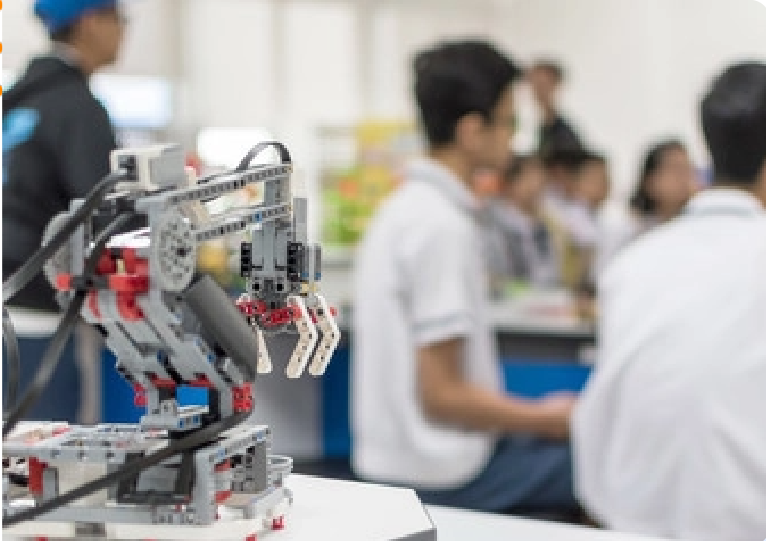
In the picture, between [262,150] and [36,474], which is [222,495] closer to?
[36,474]

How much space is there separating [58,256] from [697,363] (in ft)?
4.12

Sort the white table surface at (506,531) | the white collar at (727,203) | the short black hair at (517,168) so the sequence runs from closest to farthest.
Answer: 1. the white table surface at (506,531)
2. the white collar at (727,203)
3. the short black hair at (517,168)

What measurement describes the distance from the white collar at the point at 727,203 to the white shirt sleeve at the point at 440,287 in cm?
48

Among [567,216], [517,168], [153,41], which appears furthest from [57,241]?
[153,41]

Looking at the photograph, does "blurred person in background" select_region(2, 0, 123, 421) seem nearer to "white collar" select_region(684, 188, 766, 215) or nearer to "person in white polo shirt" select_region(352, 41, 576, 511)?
"person in white polo shirt" select_region(352, 41, 576, 511)

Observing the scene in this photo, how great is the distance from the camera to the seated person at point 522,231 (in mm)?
5445

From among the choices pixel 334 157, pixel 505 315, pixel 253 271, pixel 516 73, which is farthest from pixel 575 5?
pixel 253 271

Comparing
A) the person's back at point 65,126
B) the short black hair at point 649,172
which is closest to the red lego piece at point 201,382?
the person's back at point 65,126

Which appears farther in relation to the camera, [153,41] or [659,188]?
[153,41]

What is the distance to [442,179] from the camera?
2.37 meters

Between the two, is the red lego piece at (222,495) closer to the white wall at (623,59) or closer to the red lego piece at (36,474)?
the red lego piece at (36,474)

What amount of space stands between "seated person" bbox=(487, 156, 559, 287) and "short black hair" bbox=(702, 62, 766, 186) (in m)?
2.96

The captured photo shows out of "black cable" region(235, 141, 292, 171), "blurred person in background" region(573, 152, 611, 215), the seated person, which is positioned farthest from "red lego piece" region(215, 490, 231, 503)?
"blurred person in background" region(573, 152, 611, 215)

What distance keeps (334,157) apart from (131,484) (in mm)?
4368
